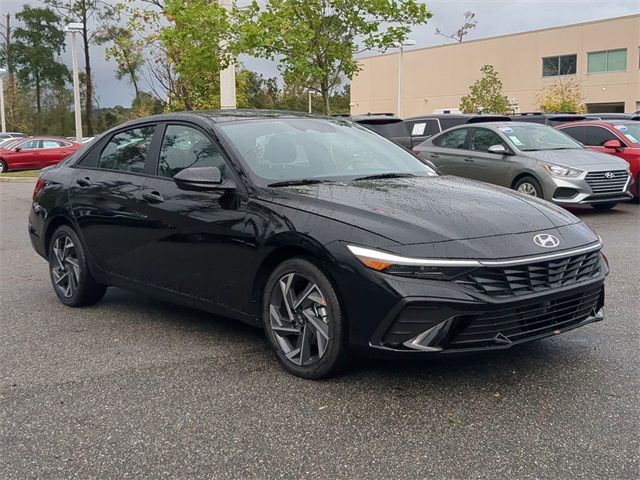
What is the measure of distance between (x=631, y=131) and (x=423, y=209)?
1128 cm

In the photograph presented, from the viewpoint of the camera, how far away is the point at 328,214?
377cm

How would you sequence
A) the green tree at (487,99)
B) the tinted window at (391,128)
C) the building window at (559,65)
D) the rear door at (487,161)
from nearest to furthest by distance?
the rear door at (487,161), the tinted window at (391,128), the green tree at (487,99), the building window at (559,65)

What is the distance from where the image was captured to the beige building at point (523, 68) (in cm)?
4722

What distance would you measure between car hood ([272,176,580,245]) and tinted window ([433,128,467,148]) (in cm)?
832

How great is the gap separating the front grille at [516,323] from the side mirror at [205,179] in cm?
175

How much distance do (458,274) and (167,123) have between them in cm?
269

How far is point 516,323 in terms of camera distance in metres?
3.53

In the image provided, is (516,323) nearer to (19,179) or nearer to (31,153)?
(19,179)

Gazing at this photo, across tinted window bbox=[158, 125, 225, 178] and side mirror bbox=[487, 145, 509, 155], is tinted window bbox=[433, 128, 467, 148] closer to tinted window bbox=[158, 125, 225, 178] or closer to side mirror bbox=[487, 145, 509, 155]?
side mirror bbox=[487, 145, 509, 155]

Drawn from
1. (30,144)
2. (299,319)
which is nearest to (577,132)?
(299,319)

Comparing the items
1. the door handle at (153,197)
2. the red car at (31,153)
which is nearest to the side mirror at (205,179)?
the door handle at (153,197)

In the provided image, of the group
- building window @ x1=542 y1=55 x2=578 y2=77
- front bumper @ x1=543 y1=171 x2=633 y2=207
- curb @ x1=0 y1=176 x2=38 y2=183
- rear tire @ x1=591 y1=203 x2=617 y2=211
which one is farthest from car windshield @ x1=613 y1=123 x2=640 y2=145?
building window @ x1=542 y1=55 x2=578 y2=77

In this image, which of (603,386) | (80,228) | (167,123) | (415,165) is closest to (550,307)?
(603,386)

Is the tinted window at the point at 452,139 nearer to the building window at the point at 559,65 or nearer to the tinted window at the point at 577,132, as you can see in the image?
the tinted window at the point at 577,132
